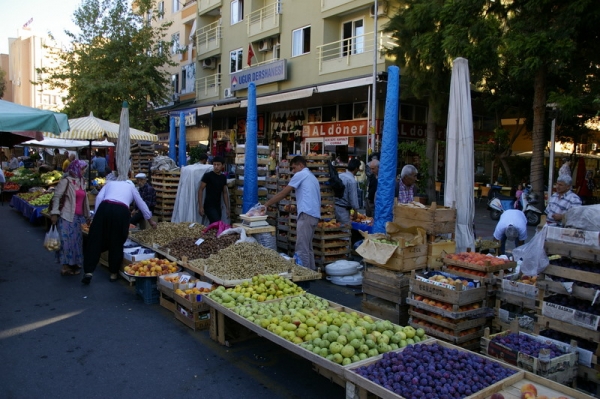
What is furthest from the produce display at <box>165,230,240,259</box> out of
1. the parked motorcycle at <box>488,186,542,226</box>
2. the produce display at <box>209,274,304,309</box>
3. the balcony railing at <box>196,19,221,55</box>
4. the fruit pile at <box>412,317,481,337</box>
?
the balcony railing at <box>196,19,221,55</box>

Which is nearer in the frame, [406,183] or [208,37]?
[406,183]

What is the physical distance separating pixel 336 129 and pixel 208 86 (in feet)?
41.1

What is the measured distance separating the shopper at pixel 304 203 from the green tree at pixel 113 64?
68.0ft

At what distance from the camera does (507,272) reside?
5.81 meters

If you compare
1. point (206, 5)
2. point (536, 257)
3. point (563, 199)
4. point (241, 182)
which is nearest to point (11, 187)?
point (241, 182)

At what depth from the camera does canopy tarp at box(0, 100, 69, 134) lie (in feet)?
22.4

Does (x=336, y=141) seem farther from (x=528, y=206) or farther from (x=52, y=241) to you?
(x=52, y=241)

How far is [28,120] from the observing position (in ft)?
23.1

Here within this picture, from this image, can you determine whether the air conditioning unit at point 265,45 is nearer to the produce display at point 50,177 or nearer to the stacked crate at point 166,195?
the produce display at point 50,177

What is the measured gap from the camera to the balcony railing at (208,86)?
29031 millimetres

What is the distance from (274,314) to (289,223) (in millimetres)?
4432

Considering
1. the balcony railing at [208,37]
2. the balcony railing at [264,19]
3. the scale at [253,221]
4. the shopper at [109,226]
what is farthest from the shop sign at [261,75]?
the shopper at [109,226]

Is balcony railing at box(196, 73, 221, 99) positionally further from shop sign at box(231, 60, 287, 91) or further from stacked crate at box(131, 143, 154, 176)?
stacked crate at box(131, 143, 154, 176)

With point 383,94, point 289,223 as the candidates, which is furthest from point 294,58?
point 289,223
